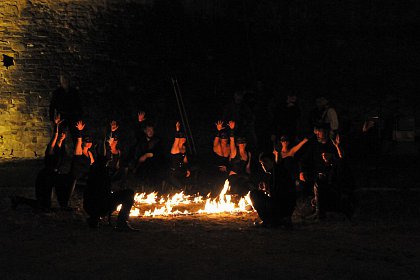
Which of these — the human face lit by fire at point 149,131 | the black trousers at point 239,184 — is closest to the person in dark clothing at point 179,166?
the human face lit by fire at point 149,131

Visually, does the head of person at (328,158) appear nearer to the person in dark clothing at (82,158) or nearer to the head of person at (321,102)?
the head of person at (321,102)

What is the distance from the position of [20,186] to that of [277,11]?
351 inches

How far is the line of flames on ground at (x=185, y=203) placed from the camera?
9.99 meters

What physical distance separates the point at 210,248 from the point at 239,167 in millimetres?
4621

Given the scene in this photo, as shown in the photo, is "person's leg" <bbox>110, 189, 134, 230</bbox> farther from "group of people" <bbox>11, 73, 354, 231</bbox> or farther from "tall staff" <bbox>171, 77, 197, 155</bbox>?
"tall staff" <bbox>171, 77, 197, 155</bbox>

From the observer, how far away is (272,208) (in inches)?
339

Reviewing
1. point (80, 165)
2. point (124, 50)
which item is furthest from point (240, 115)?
point (80, 165)

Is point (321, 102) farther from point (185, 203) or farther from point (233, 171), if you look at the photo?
point (185, 203)

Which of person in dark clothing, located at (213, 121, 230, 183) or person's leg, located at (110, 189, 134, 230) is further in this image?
person in dark clothing, located at (213, 121, 230, 183)

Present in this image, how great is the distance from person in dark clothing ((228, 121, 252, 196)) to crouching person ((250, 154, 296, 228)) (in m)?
2.43

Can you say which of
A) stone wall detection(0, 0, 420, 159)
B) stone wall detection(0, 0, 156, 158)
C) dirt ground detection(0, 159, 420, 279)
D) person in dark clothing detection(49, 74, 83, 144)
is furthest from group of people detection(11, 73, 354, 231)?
stone wall detection(0, 0, 156, 158)

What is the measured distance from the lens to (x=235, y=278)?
595cm

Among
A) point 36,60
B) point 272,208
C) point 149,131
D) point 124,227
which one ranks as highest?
point 36,60

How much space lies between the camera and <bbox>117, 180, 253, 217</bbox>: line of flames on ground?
9992 millimetres
